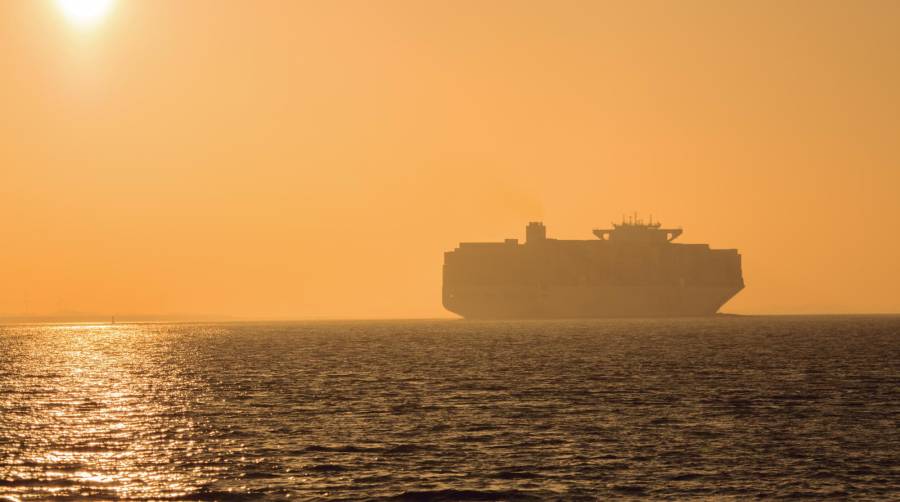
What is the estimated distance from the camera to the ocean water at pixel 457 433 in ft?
96.7

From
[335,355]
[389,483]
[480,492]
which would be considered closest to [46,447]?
[389,483]

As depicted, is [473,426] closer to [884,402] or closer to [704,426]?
[704,426]

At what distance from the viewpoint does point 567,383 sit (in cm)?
6203

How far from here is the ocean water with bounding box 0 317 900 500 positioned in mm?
29469

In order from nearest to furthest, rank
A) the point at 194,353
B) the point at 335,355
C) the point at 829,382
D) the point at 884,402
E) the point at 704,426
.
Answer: the point at 704,426 < the point at 884,402 < the point at 829,382 < the point at 335,355 < the point at 194,353

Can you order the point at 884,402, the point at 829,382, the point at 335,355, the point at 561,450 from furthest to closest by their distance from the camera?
the point at 335,355 < the point at 829,382 < the point at 884,402 < the point at 561,450

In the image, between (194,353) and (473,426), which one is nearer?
(473,426)

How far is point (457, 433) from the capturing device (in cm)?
3953

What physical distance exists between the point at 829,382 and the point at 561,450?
3083 centimetres

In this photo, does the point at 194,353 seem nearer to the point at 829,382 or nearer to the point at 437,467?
the point at 829,382

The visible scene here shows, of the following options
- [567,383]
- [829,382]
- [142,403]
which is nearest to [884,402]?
[829,382]

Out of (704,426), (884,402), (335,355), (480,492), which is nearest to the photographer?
(480,492)

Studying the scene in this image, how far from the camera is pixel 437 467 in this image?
106ft

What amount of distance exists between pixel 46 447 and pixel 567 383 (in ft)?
105
